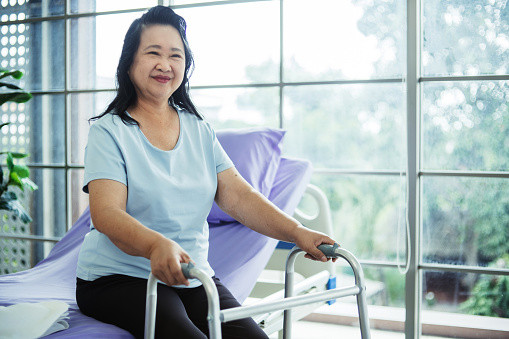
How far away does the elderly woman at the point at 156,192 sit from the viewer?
1.20 metres

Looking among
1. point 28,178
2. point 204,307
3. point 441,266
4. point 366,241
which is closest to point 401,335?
point 366,241

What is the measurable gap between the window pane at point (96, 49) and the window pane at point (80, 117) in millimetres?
64

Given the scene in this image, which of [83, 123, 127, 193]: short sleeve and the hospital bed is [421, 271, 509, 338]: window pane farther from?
[83, 123, 127, 193]: short sleeve

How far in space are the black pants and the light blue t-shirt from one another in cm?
3

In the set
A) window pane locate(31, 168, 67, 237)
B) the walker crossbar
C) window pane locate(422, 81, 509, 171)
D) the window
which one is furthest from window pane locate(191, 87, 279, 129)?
the walker crossbar

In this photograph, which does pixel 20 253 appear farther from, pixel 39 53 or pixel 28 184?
pixel 39 53

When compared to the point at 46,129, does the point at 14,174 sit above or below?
below

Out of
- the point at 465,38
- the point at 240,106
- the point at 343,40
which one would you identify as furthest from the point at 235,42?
the point at 465,38

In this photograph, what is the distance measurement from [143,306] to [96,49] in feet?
7.12

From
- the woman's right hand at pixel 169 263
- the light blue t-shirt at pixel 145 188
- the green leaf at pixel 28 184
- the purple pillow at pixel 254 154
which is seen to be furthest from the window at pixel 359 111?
the woman's right hand at pixel 169 263

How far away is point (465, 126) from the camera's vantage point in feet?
Answer: 7.61

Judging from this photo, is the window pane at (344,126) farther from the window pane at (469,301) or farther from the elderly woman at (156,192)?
the elderly woman at (156,192)

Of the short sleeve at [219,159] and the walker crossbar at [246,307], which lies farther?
the short sleeve at [219,159]

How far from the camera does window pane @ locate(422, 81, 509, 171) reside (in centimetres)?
227
